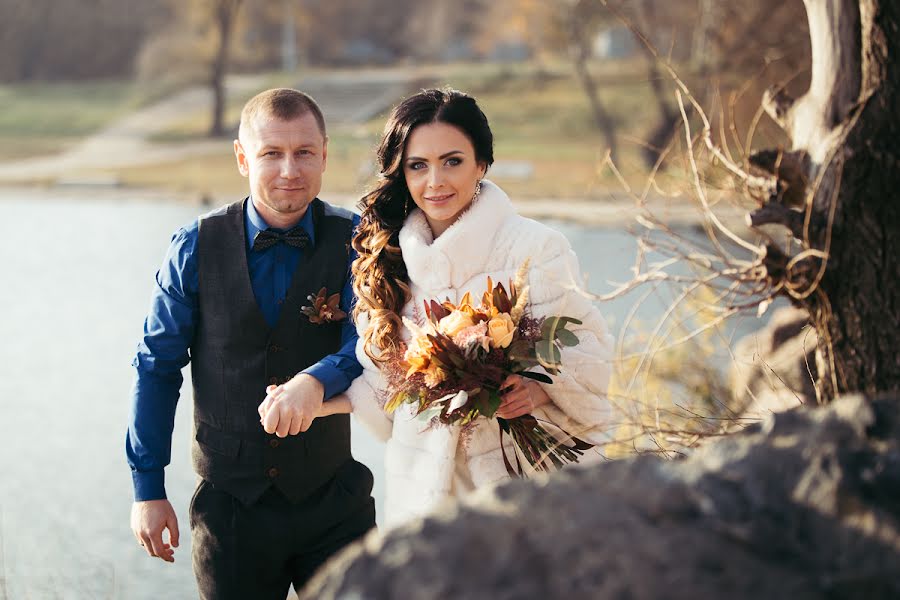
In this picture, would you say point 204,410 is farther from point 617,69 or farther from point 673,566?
point 617,69

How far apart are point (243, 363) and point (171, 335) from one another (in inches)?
6.7

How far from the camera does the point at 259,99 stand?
2.49 meters

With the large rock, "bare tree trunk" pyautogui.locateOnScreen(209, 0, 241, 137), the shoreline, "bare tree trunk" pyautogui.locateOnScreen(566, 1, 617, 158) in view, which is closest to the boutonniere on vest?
the large rock

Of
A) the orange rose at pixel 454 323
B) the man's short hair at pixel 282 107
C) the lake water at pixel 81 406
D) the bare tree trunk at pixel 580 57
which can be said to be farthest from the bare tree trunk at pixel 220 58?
the orange rose at pixel 454 323

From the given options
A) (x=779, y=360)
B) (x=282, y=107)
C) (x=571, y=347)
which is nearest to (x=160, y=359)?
(x=282, y=107)

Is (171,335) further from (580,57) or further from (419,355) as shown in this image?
(580,57)

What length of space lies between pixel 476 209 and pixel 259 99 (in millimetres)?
570

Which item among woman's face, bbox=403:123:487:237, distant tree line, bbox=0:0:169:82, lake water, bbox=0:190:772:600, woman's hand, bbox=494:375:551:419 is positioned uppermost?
distant tree line, bbox=0:0:169:82

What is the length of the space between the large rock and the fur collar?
112 cm

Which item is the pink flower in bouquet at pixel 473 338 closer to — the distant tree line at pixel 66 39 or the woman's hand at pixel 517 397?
the woman's hand at pixel 517 397

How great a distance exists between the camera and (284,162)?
2.41m

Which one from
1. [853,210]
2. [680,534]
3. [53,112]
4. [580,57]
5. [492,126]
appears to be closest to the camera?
[680,534]

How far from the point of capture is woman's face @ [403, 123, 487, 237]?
2.32m

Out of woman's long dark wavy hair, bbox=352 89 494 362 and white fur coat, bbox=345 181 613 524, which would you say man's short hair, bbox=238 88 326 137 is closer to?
woman's long dark wavy hair, bbox=352 89 494 362
